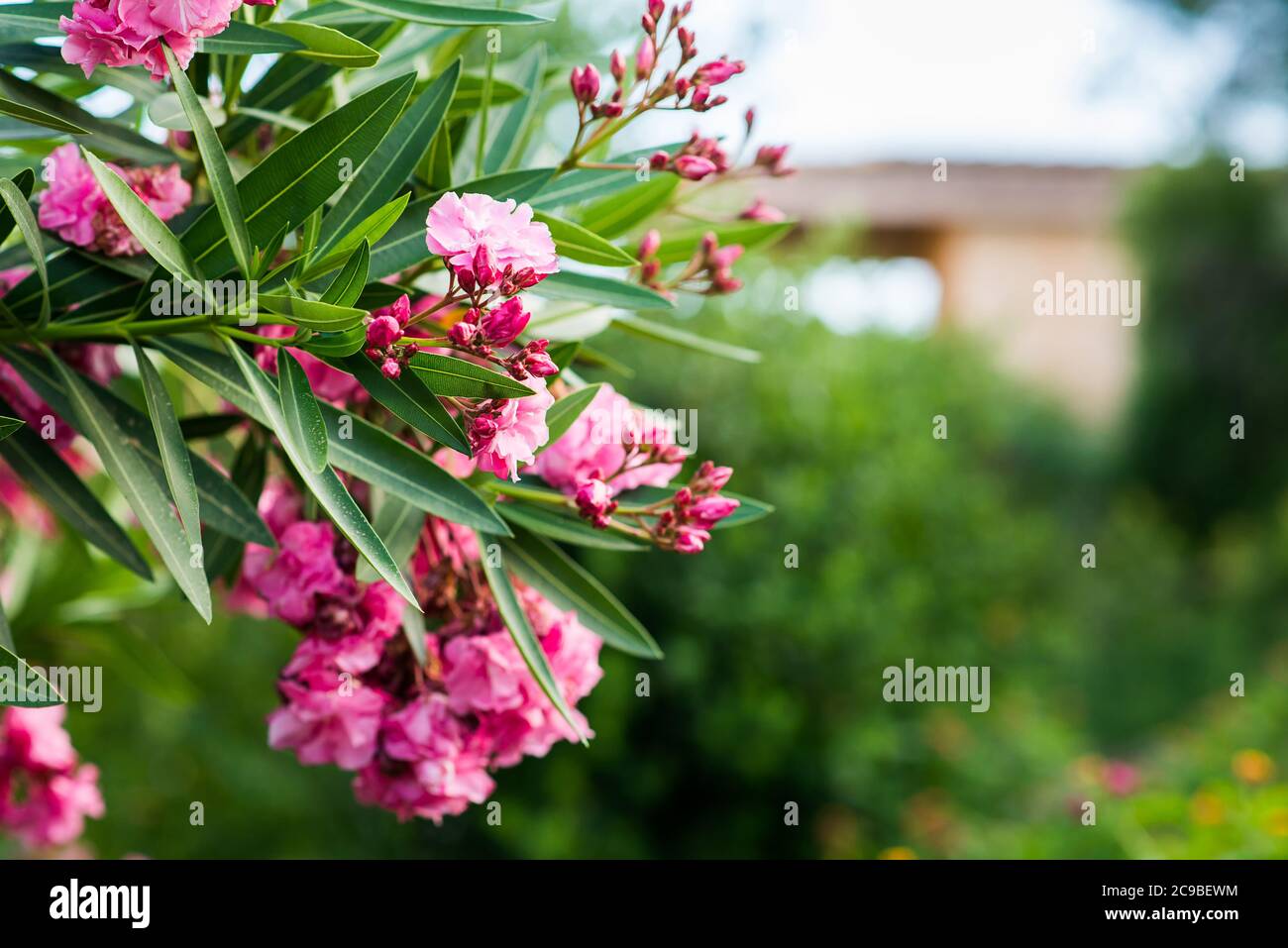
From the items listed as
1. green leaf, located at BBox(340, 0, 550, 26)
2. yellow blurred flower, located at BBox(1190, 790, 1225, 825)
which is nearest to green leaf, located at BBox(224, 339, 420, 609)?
green leaf, located at BBox(340, 0, 550, 26)

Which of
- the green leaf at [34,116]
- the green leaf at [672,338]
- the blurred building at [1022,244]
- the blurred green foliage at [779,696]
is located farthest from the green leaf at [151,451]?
the blurred building at [1022,244]

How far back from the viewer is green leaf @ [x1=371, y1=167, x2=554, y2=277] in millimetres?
954

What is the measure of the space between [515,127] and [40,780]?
1143mm

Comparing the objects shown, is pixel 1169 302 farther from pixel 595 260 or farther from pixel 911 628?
pixel 595 260

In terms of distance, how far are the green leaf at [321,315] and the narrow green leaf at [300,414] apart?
43mm

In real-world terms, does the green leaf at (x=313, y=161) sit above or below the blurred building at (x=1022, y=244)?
below

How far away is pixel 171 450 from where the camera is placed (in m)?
0.90

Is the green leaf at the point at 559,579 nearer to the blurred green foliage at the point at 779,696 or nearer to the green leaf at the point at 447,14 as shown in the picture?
the green leaf at the point at 447,14

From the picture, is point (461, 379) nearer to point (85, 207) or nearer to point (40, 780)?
point (85, 207)

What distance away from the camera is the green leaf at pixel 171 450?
2.86 feet

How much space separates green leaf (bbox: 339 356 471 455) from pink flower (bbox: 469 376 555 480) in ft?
0.06

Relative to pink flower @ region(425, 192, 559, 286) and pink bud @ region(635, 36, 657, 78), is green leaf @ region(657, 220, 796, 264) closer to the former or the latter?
pink bud @ region(635, 36, 657, 78)

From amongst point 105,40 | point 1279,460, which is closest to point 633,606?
point 105,40
